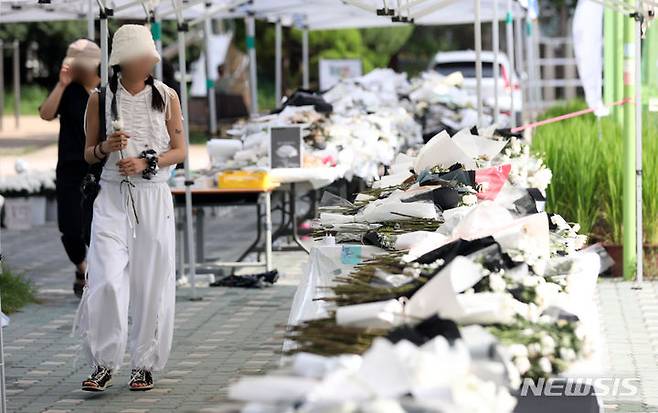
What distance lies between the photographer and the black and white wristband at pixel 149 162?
6.27 metres

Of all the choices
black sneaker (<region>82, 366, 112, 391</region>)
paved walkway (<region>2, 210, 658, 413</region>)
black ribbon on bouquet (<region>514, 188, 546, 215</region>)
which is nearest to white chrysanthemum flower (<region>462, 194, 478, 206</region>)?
black ribbon on bouquet (<region>514, 188, 546, 215</region>)

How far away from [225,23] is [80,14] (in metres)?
23.5

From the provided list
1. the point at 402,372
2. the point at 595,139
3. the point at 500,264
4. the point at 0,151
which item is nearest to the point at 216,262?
the point at 595,139

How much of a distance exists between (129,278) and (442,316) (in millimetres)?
2905

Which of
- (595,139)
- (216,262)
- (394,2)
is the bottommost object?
(216,262)

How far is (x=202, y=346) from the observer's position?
784 cm

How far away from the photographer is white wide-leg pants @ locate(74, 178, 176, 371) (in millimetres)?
6160

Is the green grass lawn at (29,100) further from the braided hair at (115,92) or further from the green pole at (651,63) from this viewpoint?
the braided hair at (115,92)

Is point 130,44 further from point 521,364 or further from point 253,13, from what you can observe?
point 253,13

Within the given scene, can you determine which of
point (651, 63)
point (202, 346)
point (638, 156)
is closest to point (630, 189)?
point (638, 156)

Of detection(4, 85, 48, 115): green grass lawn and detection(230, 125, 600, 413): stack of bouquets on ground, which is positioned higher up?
detection(230, 125, 600, 413): stack of bouquets on ground

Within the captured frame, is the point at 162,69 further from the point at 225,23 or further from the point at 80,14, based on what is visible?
the point at 225,23

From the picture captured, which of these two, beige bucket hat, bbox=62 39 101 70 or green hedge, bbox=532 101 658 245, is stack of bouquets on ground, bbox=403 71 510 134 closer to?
green hedge, bbox=532 101 658 245

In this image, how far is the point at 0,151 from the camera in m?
25.1
